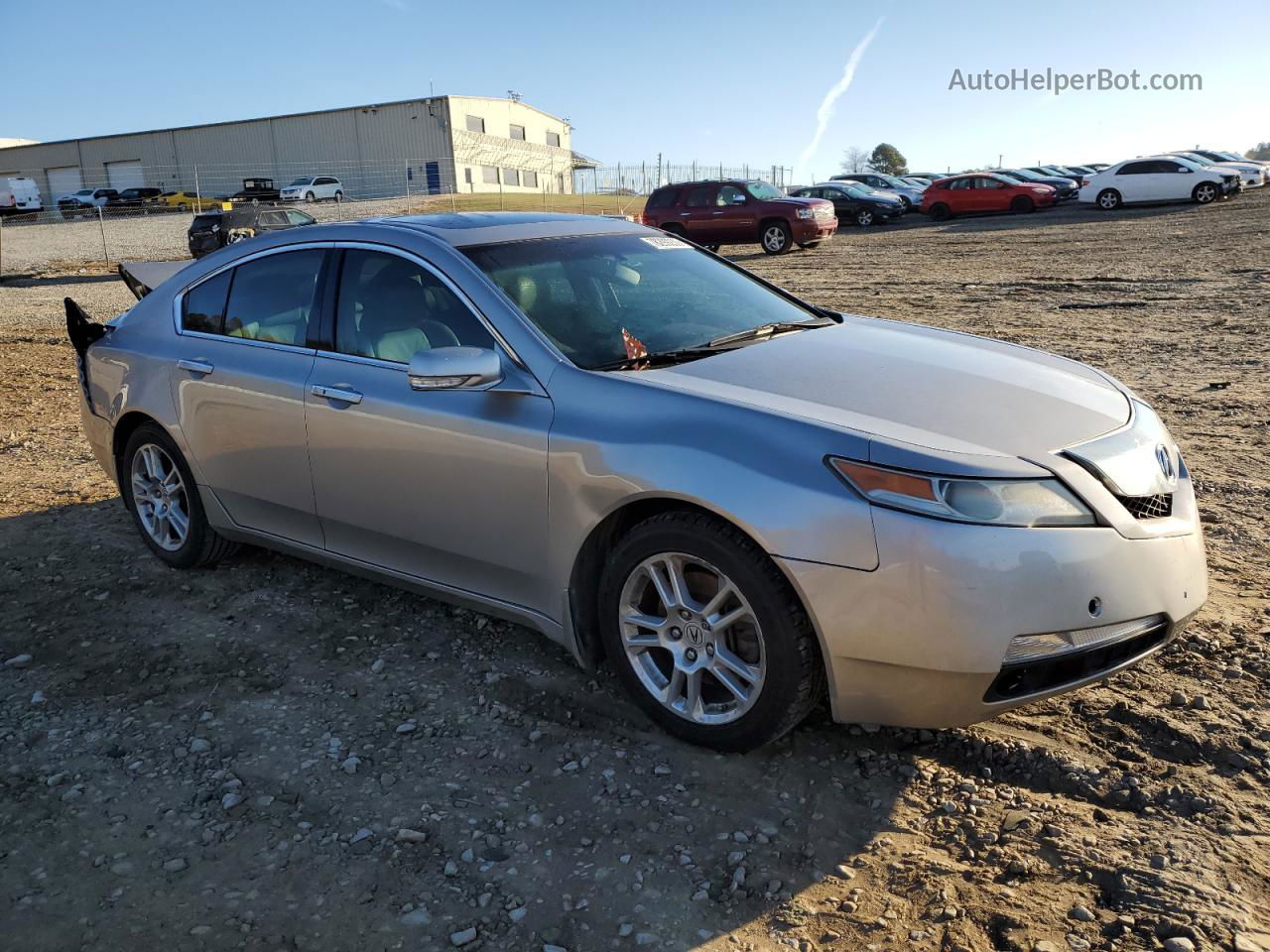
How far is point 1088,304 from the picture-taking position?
492 inches

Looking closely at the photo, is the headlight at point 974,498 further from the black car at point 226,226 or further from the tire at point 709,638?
the black car at point 226,226

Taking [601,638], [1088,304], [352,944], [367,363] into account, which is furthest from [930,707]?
[1088,304]

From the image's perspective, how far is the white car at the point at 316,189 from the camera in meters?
49.3

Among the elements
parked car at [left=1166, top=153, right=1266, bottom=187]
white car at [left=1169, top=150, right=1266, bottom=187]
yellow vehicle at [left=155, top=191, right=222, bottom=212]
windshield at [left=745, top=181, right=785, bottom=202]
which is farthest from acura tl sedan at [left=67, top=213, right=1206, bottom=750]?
yellow vehicle at [left=155, top=191, right=222, bottom=212]

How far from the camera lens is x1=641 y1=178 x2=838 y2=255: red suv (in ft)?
73.4

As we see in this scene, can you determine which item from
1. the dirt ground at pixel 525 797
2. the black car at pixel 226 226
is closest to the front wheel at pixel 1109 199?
the black car at pixel 226 226

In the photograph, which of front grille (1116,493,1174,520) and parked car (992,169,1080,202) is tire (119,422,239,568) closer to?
front grille (1116,493,1174,520)

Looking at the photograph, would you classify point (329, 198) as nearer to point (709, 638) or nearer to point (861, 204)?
point (861, 204)

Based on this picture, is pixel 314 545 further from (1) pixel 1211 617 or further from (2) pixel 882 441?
A: (1) pixel 1211 617

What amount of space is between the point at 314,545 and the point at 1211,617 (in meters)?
3.62

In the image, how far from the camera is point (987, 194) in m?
32.5

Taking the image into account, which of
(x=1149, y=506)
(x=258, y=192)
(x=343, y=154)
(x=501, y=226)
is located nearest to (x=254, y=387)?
(x=501, y=226)

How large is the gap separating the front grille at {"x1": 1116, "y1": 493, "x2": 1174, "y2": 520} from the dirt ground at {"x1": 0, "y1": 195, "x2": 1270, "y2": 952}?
2.45 feet

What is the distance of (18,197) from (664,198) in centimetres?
4514
